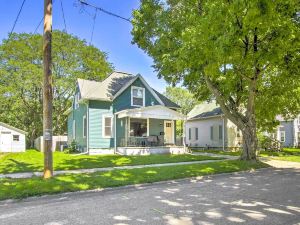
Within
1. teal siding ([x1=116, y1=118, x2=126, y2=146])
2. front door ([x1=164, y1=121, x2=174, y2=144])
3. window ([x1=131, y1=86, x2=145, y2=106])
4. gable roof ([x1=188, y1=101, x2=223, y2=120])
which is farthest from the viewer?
gable roof ([x1=188, y1=101, x2=223, y2=120])

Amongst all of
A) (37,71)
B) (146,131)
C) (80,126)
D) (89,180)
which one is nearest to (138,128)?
(146,131)

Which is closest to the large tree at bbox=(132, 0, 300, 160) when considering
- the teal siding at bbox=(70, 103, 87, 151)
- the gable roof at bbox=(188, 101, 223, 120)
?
the gable roof at bbox=(188, 101, 223, 120)

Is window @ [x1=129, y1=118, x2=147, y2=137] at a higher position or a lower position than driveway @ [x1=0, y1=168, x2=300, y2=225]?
higher

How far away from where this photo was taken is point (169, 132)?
25.3 metres

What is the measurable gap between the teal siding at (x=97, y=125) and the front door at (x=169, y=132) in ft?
17.1

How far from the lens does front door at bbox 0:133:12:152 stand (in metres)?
27.9

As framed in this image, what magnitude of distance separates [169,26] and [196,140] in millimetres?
18469

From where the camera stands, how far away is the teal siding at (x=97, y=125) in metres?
21.9

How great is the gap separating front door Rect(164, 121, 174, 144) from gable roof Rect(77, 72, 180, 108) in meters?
1.67

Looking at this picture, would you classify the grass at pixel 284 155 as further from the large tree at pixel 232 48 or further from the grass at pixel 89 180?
the grass at pixel 89 180

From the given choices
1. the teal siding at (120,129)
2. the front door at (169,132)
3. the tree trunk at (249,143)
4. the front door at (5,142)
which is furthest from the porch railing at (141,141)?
the front door at (5,142)

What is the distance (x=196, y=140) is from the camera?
109ft

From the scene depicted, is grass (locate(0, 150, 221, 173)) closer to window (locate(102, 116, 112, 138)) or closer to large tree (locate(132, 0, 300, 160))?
window (locate(102, 116, 112, 138))

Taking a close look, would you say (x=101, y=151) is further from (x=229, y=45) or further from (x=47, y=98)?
(x=229, y=45)
